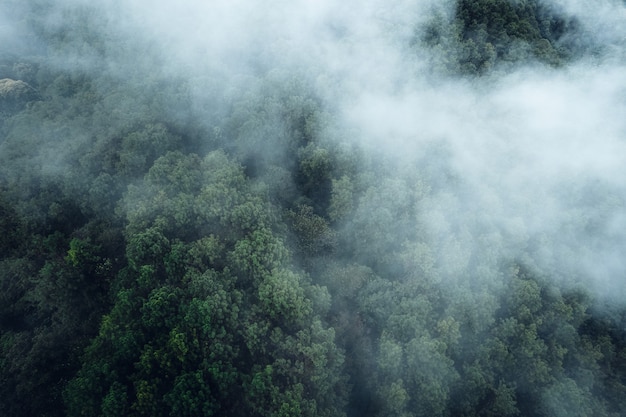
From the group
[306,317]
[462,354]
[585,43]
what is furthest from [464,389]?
[585,43]

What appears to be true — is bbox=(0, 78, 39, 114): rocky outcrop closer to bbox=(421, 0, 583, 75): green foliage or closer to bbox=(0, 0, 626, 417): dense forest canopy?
bbox=(0, 0, 626, 417): dense forest canopy

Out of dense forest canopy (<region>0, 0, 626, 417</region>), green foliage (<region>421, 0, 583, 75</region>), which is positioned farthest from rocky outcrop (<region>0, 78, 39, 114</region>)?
green foliage (<region>421, 0, 583, 75</region>)

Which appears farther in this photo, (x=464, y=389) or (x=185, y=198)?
(x=185, y=198)

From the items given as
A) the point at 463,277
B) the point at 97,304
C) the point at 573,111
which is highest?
the point at 573,111

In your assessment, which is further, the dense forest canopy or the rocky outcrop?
the rocky outcrop

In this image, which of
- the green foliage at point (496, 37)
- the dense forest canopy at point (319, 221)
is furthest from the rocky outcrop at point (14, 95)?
the green foliage at point (496, 37)

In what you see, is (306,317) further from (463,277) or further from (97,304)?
(97,304)

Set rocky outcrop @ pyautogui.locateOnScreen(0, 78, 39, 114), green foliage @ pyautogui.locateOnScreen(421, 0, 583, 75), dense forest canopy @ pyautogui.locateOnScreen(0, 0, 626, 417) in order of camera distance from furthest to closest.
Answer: rocky outcrop @ pyautogui.locateOnScreen(0, 78, 39, 114), green foliage @ pyautogui.locateOnScreen(421, 0, 583, 75), dense forest canopy @ pyautogui.locateOnScreen(0, 0, 626, 417)

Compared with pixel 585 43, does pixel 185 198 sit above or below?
below
